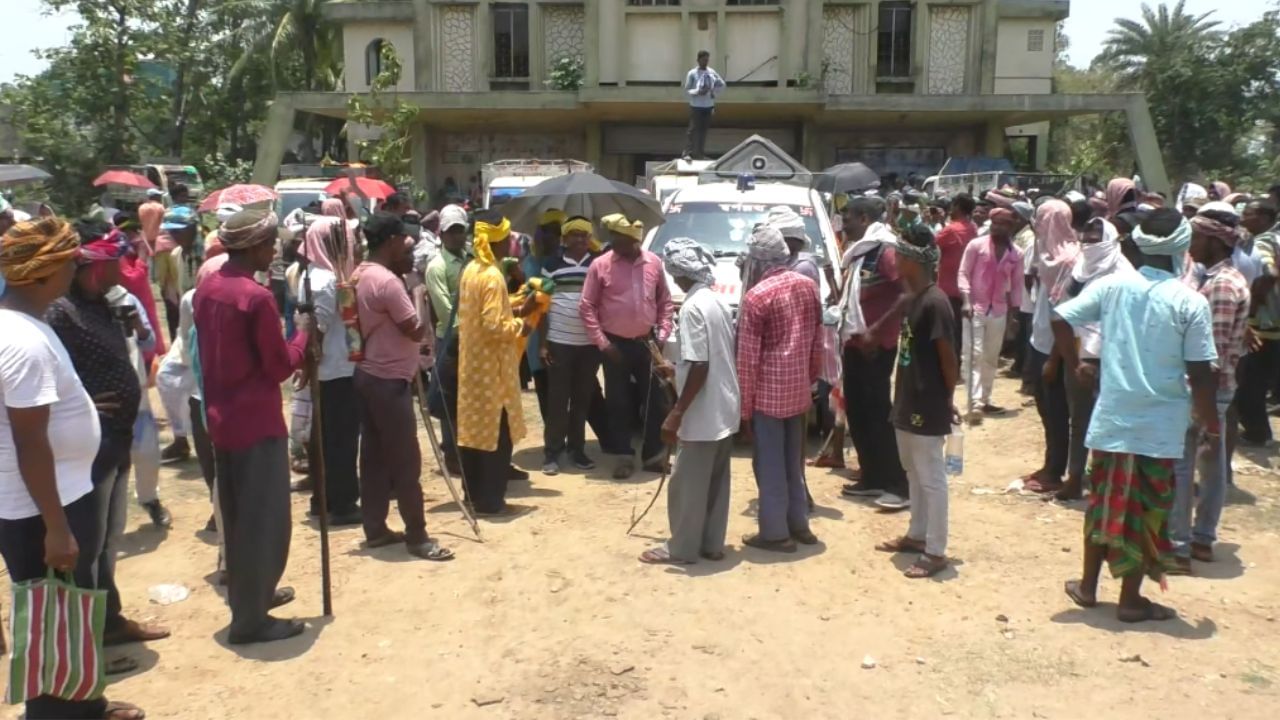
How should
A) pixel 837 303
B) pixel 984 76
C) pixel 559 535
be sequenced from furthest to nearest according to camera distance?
pixel 984 76
pixel 837 303
pixel 559 535

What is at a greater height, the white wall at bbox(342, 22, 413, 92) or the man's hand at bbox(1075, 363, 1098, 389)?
the white wall at bbox(342, 22, 413, 92)

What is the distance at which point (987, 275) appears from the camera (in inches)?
348

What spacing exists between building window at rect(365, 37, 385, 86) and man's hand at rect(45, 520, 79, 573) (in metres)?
22.9

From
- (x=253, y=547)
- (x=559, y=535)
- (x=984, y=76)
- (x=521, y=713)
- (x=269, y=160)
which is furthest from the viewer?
(x=984, y=76)

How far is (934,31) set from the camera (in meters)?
22.3

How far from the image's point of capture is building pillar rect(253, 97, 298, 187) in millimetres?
20062

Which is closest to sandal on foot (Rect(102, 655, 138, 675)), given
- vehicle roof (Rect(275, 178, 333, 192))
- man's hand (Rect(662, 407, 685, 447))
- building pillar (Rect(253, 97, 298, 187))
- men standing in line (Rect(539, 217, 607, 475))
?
man's hand (Rect(662, 407, 685, 447))

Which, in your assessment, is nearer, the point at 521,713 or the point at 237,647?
the point at 521,713

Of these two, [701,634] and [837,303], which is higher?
[837,303]

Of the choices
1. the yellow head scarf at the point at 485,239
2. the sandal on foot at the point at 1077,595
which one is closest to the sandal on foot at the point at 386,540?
the yellow head scarf at the point at 485,239

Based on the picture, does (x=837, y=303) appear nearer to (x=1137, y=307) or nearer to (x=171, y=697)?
(x=1137, y=307)

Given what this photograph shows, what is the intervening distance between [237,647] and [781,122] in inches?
760

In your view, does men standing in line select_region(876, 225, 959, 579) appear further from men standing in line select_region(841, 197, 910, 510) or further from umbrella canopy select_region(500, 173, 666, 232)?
umbrella canopy select_region(500, 173, 666, 232)

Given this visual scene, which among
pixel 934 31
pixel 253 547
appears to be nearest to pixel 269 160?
pixel 934 31
